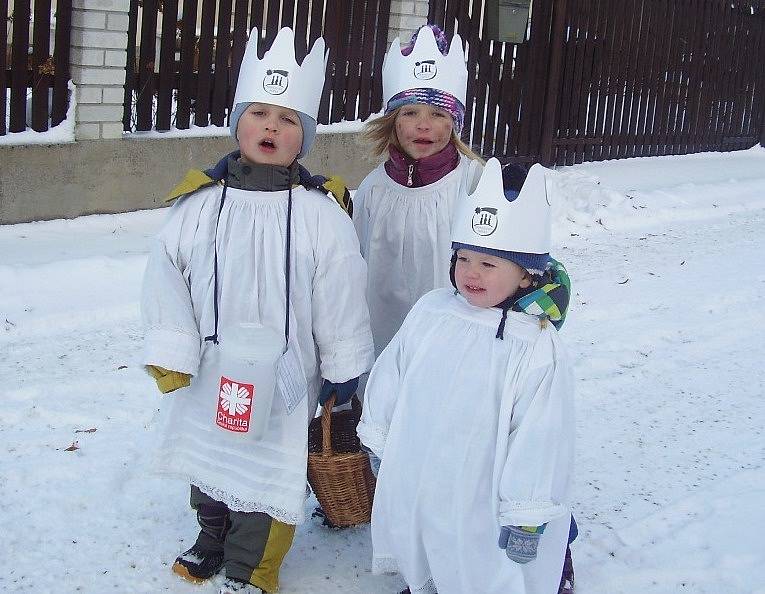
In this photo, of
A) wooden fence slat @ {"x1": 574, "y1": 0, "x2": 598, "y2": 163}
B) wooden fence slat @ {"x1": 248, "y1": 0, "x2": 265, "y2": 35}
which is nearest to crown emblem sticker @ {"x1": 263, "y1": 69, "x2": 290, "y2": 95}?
wooden fence slat @ {"x1": 248, "y1": 0, "x2": 265, "y2": 35}

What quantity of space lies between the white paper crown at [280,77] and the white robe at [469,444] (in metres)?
0.70

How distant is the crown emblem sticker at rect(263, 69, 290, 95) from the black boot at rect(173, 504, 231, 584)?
1.25 meters

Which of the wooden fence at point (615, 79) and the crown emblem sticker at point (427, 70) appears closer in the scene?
the crown emblem sticker at point (427, 70)

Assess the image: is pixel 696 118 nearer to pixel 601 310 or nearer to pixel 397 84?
pixel 601 310

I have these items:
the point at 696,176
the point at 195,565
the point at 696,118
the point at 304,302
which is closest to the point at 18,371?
the point at 195,565

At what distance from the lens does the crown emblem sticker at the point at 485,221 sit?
7.99ft

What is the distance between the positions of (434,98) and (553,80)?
776cm

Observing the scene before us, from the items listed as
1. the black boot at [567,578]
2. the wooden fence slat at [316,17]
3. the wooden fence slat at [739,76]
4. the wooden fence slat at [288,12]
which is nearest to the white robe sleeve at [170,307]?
the black boot at [567,578]

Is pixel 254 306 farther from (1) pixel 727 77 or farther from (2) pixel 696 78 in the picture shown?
(1) pixel 727 77

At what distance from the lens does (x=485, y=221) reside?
2.45 meters

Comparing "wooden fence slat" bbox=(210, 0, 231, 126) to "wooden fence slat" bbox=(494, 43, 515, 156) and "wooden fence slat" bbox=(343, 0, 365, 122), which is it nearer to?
"wooden fence slat" bbox=(343, 0, 365, 122)

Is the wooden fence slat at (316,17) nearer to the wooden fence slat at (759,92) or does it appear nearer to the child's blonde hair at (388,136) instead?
the child's blonde hair at (388,136)

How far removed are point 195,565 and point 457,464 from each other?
2.99 feet

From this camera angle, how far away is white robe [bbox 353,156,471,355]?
3.14m
